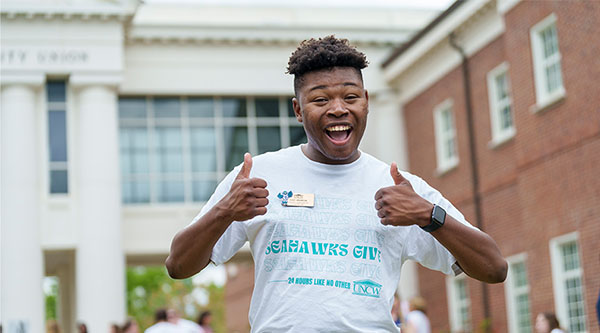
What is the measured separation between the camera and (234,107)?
2823 centimetres

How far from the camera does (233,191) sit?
12.3 feet

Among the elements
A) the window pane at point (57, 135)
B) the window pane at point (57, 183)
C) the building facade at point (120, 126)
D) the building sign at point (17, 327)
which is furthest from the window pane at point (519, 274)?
the window pane at point (57, 135)

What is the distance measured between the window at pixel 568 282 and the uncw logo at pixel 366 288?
1527cm

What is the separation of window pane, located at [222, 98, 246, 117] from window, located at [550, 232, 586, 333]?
11.3 m

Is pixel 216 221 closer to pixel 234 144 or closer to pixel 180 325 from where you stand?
pixel 180 325

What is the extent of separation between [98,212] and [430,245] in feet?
73.7

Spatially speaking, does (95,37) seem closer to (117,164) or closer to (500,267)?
(117,164)

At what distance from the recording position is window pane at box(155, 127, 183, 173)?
1083 inches

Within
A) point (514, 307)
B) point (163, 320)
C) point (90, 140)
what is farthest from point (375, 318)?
point (90, 140)

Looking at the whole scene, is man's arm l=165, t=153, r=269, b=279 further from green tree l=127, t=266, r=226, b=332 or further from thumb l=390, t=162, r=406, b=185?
green tree l=127, t=266, r=226, b=332

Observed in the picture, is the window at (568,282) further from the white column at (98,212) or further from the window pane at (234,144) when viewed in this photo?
the white column at (98,212)

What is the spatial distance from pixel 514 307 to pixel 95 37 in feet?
39.7

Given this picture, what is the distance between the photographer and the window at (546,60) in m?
19.3

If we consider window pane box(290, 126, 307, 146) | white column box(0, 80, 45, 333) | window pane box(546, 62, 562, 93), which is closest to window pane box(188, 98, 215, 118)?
window pane box(290, 126, 307, 146)
